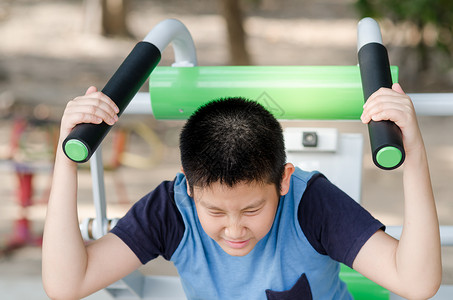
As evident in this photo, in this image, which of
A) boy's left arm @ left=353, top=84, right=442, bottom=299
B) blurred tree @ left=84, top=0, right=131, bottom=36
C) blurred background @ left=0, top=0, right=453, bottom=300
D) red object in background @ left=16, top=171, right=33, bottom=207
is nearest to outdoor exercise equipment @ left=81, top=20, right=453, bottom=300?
boy's left arm @ left=353, top=84, right=442, bottom=299

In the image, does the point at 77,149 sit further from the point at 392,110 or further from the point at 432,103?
the point at 432,103

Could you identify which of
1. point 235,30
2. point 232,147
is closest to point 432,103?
point 232,147

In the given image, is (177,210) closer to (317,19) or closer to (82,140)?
(82,140)

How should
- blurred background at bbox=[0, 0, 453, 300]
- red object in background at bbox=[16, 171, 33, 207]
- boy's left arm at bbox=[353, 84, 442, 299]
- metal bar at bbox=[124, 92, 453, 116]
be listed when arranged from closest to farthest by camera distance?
boy's left arm at bbox=[353, 84, 442, 299] → metal bar at bbox=[124, 92, 453, 116] → red object in background at bbox=[16, 171, 33, 207] → blurred background at bbox=[0, 0, 453, 300]

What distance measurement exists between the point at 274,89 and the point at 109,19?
715 cm

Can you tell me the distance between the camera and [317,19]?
8.91 meters

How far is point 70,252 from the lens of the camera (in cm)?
103

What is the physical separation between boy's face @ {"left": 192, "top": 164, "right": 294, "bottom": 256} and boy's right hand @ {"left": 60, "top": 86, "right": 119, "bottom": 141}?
184mm

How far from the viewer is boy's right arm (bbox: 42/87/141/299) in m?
1.01

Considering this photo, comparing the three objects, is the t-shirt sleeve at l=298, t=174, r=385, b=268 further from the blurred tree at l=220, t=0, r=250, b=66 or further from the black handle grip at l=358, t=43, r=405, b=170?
the blurred tree at l=220, t=0, r=250, b=66

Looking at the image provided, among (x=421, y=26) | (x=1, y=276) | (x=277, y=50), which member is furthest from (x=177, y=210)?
(x=277, y=50)

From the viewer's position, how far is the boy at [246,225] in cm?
92

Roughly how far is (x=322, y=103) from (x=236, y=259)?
337mm

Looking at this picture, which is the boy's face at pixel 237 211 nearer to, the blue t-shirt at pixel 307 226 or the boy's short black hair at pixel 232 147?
the boy's short black hair at pixel 232 147
